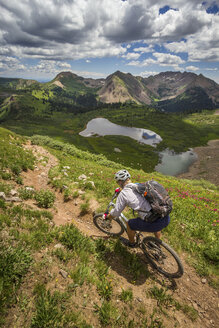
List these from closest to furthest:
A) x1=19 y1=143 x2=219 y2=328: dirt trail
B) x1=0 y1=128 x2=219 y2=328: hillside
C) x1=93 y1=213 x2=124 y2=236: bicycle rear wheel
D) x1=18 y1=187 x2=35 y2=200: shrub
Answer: x1=0 y1=128 x2=219 y2=328: hillside → x1=19 y1=143 x2=219 y2=328: dirt trail → x1=93 y1=213 x2=124 y2=236: bicycle rear wheel → x1=18 y1=187 x2=35 y2=200: shrub

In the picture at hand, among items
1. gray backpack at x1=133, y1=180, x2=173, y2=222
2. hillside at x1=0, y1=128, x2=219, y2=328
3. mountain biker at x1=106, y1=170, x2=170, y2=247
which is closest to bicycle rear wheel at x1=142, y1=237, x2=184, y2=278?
hillside at x1=0, y1=128, x2=219, y2=328

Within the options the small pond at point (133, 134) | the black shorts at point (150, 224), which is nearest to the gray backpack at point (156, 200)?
the black shorts at point (150, 224)

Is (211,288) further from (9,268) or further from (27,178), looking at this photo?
(27,178)

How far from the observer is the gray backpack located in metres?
5.36

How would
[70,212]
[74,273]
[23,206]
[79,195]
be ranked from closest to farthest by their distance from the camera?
[74,273] < [23,206] < [70,212] < [79,195]

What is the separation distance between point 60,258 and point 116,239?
123 inches

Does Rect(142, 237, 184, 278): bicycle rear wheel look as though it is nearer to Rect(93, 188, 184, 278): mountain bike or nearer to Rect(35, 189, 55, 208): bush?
Rect(93, 188, 184, 278): mountain bike

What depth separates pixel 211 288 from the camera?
20.8 feet

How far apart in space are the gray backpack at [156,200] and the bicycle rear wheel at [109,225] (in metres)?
2.44

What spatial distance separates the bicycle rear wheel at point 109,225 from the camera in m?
7.84

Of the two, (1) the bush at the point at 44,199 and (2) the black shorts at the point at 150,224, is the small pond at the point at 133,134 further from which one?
(2) the black shorts at the point at 150,224

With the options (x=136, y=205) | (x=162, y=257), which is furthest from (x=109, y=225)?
(x=136, y=205)


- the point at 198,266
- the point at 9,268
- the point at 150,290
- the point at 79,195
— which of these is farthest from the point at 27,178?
the point at 198,266

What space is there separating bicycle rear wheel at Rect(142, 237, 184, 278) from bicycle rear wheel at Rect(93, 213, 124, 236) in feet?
4.57
